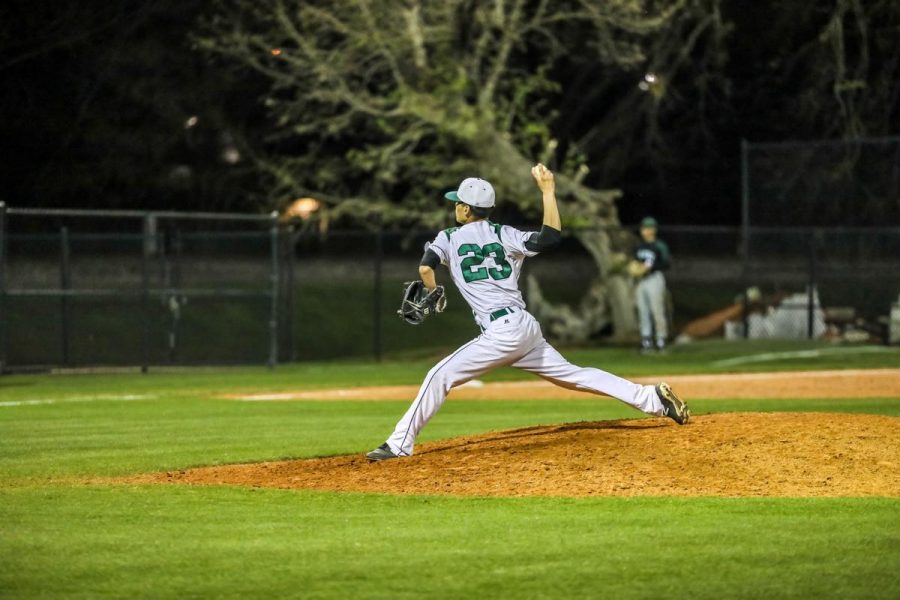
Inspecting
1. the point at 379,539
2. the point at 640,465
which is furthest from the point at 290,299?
the point at 379,539

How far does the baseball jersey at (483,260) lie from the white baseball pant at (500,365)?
0.16 m

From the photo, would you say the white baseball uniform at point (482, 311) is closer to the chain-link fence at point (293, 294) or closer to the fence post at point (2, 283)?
the fence post at point (2, 283)

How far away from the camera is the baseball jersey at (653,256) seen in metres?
23.5

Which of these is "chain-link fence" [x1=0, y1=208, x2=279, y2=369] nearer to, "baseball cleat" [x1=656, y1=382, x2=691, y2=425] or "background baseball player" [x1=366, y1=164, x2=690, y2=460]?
"background baseball player" [x1=366, y1=164, x2=690, y2=460]

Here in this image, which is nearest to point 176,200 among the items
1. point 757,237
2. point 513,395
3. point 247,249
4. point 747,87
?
point 247,249

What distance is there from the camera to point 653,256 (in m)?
23.5

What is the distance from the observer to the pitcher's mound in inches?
371

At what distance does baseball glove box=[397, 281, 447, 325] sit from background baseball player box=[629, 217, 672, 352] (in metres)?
13.5

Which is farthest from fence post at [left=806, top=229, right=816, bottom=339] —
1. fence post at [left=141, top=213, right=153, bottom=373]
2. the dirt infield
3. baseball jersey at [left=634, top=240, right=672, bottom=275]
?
fence post at [left=141, top=213, right=153, bottom=373]

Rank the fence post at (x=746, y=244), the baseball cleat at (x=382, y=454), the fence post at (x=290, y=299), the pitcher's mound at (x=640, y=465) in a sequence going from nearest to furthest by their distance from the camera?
the pitcher's mound at (x=640, y=465), the baseball cleat at (x=382, y=454), the fence post at (x=290, y=299), the fence post at (x=746, y=244)

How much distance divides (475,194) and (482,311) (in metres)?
0.81

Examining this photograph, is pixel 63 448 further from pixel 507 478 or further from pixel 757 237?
pixel 757 237

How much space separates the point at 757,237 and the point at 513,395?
441 inches

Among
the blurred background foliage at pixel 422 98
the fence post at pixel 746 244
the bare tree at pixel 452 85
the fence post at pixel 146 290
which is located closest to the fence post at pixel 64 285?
the fence post at pixel 146 290
